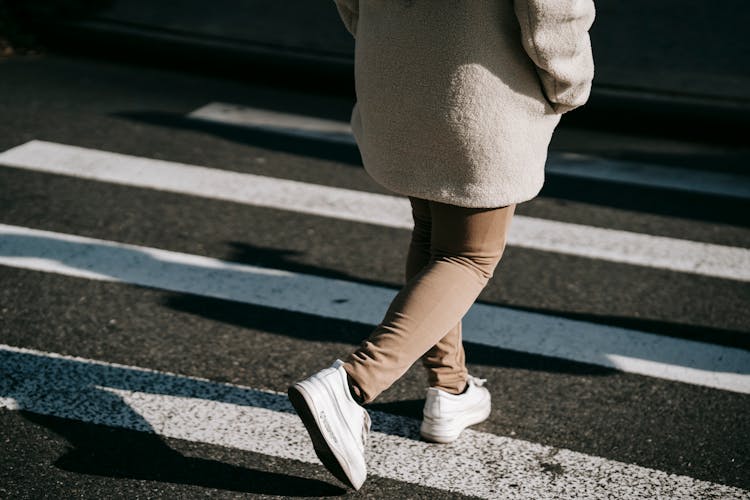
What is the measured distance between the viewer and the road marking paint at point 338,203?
477 centimetres

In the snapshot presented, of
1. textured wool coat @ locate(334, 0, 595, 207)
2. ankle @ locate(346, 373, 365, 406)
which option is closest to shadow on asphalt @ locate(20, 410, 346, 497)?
ankle @ locate(346, 373, 365, 406)

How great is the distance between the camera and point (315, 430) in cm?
251

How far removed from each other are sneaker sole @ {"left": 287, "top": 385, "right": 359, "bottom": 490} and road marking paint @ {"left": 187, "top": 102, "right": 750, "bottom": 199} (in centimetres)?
381

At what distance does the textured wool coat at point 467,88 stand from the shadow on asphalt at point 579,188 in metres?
3.03

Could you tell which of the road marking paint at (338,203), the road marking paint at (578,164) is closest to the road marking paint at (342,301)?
the road marking paint at (338,203)

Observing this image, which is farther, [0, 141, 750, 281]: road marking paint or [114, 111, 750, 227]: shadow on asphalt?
[114, 111, 750, 227]: shadow on asphalt

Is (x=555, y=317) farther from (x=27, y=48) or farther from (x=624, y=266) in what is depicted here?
(x=27, y=48)

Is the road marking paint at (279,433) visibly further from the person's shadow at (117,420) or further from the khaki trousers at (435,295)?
the khaki trousers at (435,295)

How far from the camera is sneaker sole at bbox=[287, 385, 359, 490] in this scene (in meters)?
2.49

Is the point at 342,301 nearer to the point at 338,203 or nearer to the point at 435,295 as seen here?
the point at 338,203

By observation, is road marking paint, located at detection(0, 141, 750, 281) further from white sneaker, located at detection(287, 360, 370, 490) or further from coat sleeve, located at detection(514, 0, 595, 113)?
white sneaker, located at detection(287, 360, 370, 490)

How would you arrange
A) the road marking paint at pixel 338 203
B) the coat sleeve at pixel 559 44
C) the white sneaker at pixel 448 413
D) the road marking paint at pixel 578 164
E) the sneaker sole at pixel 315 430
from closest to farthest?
1. the coat sleeve at pixel 559 44
2. the sneaker sole at pixel 315 430
3. the white sneaker at pixel 448 413
4. the road marking paint at pixel 338 203
5. the road marking paint at pixel 578 164

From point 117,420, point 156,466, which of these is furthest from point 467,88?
point 117,420

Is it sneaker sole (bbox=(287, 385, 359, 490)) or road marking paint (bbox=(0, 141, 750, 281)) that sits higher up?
sneaker sole (bbox=(287, 385, 359, 490))
